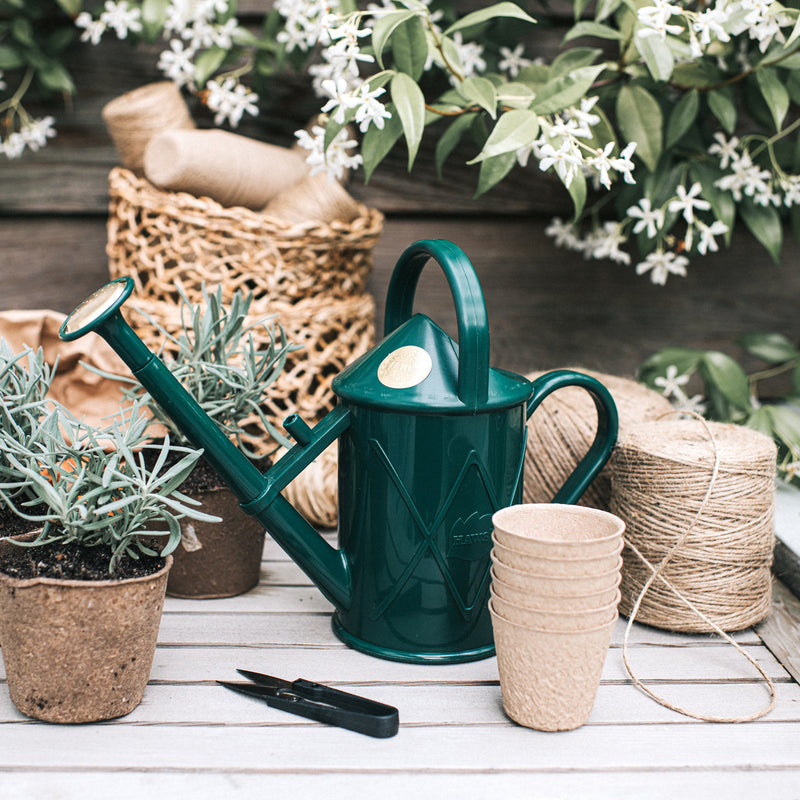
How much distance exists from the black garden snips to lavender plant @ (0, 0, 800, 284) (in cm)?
53

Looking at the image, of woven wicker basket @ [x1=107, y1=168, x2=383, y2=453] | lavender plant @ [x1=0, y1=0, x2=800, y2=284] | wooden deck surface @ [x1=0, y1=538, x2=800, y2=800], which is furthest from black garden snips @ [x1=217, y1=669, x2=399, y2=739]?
lavender plant @ [x1=0, y1=0, x2=800, y2=284]

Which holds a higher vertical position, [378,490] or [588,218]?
[588,218]

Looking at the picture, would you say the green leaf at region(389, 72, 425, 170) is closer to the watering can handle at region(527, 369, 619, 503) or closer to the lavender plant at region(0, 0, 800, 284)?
the lavender plant at region(0, 0, 800, 284)

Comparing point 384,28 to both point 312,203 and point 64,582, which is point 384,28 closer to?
point 312,203

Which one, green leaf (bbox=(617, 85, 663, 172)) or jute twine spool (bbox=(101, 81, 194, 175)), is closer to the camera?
green leaf (bbox=(617, 85, 663, 172))

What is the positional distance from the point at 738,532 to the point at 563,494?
185mm

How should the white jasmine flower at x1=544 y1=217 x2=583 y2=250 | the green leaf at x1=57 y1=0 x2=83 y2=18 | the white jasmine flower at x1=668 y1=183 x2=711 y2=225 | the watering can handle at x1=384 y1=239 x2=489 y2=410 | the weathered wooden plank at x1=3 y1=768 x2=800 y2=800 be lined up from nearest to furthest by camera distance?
the weathered wooden plank at x1=3 y1=768 x2=800 y2=800 < the watering can handle at x1=384 y1=239 x2=489 y2=410 < the white jasmine flower at x1=668 y1=183 x2=711 y2=225 < the green leaf at x1=57 y1=0 x2=83 y2=18 < the white jasmine flower at x1=544 y1=217 x2=583 y2=250

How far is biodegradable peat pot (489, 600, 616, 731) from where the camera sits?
0.69 metres

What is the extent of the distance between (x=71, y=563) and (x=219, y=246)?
0.55m

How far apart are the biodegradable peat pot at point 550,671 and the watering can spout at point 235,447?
20cm

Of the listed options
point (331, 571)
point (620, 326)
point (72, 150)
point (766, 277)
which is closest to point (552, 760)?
point (331, 571)

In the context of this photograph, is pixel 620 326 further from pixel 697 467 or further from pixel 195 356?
pixel 195 356

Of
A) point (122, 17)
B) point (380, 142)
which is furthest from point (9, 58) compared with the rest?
point (380, 142)

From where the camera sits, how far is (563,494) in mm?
914
